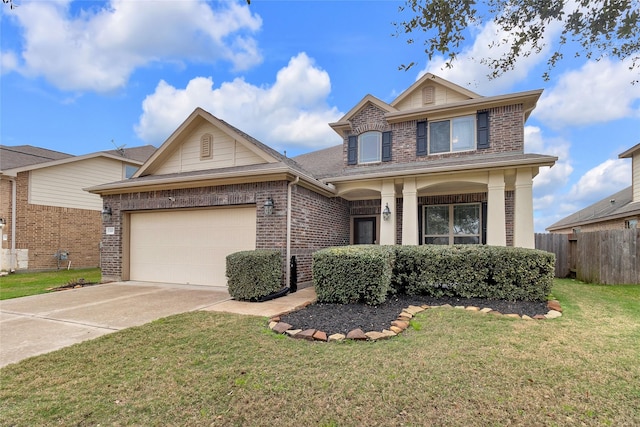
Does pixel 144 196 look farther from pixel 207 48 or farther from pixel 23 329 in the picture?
pixel 23 329

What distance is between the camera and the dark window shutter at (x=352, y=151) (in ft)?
38.7

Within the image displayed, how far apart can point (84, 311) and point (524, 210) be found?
10.1m

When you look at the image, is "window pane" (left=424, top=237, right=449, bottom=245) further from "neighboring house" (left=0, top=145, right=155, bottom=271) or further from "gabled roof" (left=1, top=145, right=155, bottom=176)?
"gabled roof" (left=1, top=145, right=155, bottom=176)

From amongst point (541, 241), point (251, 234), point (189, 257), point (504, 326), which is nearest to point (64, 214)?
point (189, 257)

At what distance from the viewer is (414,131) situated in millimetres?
11188

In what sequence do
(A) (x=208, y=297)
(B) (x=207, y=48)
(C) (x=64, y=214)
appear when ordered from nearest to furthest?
(A) (x=208, y=297)
(B) (x=207, y=48)
(C) (x=64, y=214)

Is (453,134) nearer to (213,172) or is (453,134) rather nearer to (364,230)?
(364,230)

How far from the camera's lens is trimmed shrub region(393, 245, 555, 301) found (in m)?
6.36

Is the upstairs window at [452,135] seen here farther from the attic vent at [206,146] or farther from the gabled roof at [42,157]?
the gabled roof at [42,157]

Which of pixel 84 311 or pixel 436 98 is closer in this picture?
pixel 84 311

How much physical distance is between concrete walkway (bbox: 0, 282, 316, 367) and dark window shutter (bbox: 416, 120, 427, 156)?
20.2 ft

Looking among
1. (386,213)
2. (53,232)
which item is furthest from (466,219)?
(53,232)

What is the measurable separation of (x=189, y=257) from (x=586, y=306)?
949 centimetres

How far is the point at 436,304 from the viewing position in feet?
20.8
